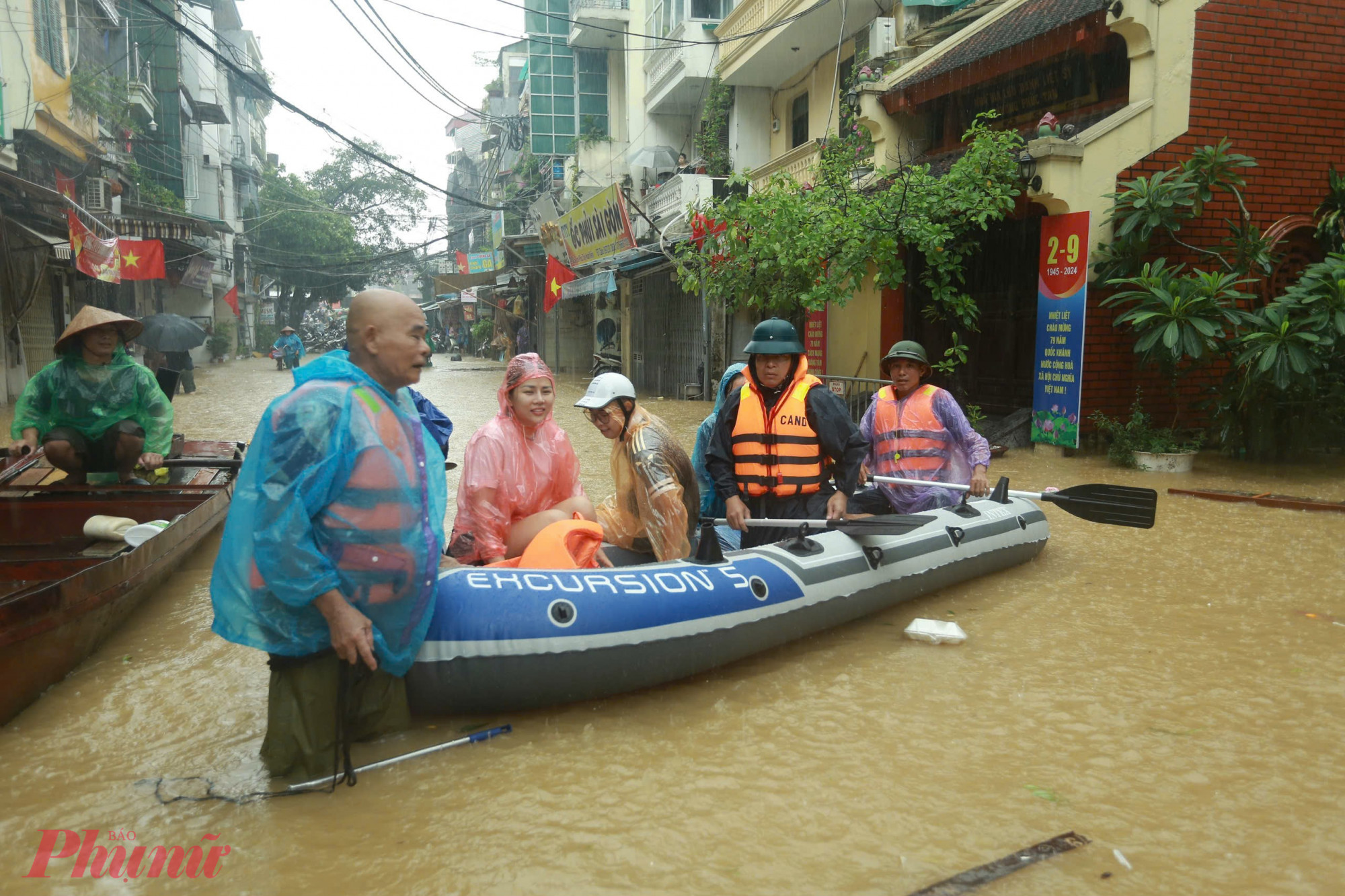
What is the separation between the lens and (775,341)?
4.82m

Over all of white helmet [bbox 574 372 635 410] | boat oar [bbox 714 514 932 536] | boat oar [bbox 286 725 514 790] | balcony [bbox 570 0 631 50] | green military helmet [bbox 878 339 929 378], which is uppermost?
balcony [bbox 570 0 631 50]

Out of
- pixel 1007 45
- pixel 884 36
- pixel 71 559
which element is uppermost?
pixel 884 36

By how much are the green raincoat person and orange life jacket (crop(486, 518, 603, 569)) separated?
3.45 metres

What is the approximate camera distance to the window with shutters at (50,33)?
1556cm

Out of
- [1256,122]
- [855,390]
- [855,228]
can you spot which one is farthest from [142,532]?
[1256,122]

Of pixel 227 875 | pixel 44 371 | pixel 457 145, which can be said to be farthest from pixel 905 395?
pixel 457 145

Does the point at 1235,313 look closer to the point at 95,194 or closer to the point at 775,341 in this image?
the point at 775,341

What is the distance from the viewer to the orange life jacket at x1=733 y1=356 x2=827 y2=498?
489 centimetres

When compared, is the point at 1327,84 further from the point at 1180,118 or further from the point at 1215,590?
the point at 1215,590

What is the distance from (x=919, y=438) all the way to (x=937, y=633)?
5.00 feet

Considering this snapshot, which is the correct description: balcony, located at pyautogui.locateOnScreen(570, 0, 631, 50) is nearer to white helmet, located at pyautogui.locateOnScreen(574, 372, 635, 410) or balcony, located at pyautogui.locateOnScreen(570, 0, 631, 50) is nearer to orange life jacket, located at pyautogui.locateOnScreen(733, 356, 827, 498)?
orange life jacket, located at pyautogui.locateOnScreen(733, 356, 827, 498)

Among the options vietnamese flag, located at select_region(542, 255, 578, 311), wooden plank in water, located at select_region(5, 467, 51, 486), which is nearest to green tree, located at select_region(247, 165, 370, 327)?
vietnamese flag, located at select_region(542, 255, 578, 311)

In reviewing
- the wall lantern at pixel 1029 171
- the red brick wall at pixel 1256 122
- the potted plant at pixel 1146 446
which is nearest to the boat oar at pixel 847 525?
the potted plant at pixel 1146 446

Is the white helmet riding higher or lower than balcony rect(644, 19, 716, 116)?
lower
